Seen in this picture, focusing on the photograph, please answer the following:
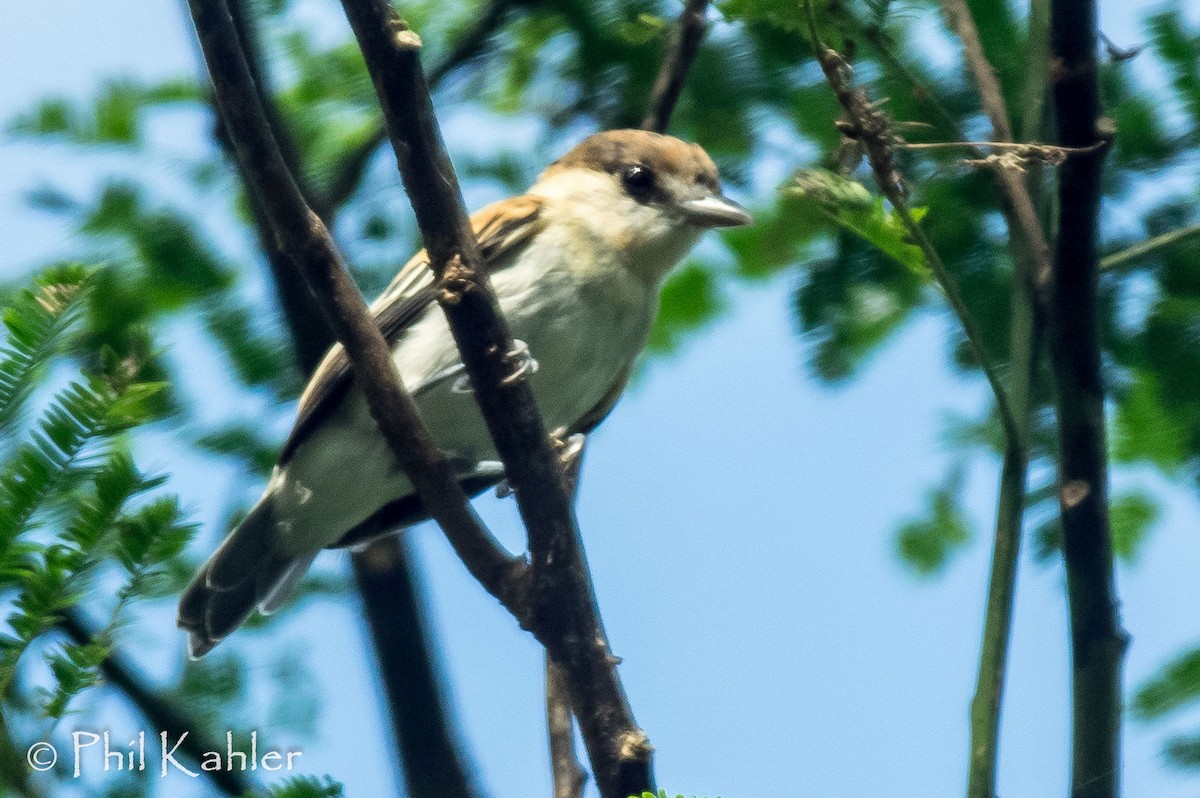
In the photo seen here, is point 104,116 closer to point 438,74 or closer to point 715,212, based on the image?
point 438,74

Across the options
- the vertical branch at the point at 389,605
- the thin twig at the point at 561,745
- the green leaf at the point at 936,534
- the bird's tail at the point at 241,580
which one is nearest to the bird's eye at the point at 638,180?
the vertical branch at the point at 389,605

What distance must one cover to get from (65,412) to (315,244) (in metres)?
0.67

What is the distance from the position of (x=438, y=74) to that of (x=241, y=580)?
1852 millimetres

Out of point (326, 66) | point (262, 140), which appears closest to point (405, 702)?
point (262, 140)

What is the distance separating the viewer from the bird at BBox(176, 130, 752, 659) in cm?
460

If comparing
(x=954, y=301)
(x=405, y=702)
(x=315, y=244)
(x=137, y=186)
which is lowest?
(x=405, y=702)

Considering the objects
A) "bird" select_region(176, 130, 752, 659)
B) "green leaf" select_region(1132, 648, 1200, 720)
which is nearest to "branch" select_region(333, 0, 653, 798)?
"green leaf" select_region(1132, 648, 1200, 720)

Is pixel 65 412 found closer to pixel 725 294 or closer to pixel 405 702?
pixel 405 702

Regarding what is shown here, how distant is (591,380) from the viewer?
476cm

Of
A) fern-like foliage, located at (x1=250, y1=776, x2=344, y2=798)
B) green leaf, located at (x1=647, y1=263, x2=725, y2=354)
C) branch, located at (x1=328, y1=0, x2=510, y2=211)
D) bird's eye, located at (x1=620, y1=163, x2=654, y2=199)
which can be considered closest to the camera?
fern-like foliage, located at (x1=250, y1=776, x2=344, y2=798)

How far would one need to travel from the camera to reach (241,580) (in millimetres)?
4719

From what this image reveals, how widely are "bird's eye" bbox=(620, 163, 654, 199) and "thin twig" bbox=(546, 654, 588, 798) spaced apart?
84.5 inches

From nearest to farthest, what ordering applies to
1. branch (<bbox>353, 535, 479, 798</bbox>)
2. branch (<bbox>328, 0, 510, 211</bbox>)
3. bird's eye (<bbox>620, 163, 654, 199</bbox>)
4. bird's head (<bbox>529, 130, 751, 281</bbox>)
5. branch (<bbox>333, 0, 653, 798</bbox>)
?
branch (<bbox>333, 0, 653, 798</bbox>) < branch (<bbox>353, 535, 479, 798</bbox>) < branch (<bbox>328, 0, 510, 211</bbox>) < bird's head (<bbox>529, 130, 751, 281</bbox>) < bird's eye (<bbox>620, 163, 654, 199</bbox>)

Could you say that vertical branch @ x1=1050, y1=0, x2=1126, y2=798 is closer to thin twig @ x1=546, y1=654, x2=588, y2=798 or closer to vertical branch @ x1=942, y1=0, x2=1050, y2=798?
vertical branch @ x1=942, y1=0, x2=1050, y2=798
